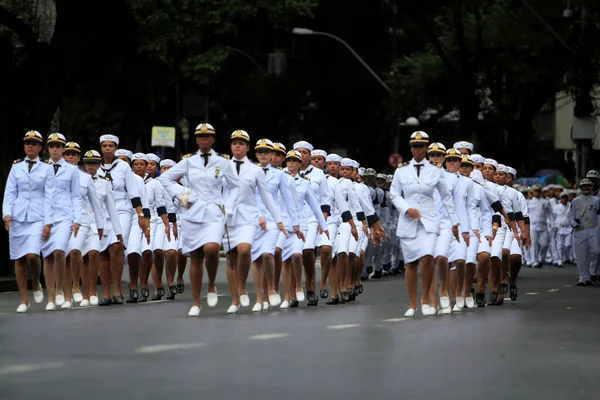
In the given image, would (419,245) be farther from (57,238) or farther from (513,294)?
(513,294)

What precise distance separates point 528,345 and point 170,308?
5874 millimetres

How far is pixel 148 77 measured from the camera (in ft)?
143

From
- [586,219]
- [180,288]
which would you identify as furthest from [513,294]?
[586,219]

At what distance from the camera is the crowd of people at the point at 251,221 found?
1814 centimetres

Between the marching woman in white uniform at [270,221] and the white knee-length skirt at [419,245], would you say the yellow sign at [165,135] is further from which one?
the white knee-length skirt at [419,245]

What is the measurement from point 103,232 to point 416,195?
3841 millimetres

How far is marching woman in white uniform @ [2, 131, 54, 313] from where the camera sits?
18.5 meters

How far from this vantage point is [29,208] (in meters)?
18.6

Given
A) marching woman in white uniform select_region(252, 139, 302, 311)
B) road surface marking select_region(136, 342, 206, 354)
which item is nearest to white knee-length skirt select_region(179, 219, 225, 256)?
marching woman in white uniform select_region(252, 139, 302, 311)

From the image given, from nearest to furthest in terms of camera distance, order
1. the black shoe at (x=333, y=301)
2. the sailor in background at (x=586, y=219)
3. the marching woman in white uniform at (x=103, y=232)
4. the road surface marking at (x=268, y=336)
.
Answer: the road surface marking at (x=268, y=336), the marching woman in white uniform at (x=103, y=232), the black shoe at (x=333, y=301), the sailor in background at (x=586, y=219)

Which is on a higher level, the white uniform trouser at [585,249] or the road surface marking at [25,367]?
the white uniform trouser at [585,249]

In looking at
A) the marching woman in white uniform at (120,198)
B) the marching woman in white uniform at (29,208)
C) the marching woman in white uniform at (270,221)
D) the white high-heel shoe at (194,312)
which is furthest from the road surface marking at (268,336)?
the marching woman in white uniform at (120,198)

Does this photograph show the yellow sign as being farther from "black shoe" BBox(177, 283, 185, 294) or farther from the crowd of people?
"black shoe" BBox(177, 283, 185, 294)

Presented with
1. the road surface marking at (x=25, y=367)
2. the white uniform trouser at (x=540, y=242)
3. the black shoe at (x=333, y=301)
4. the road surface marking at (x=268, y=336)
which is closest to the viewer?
the road surface marking at (x=25, y=367)
